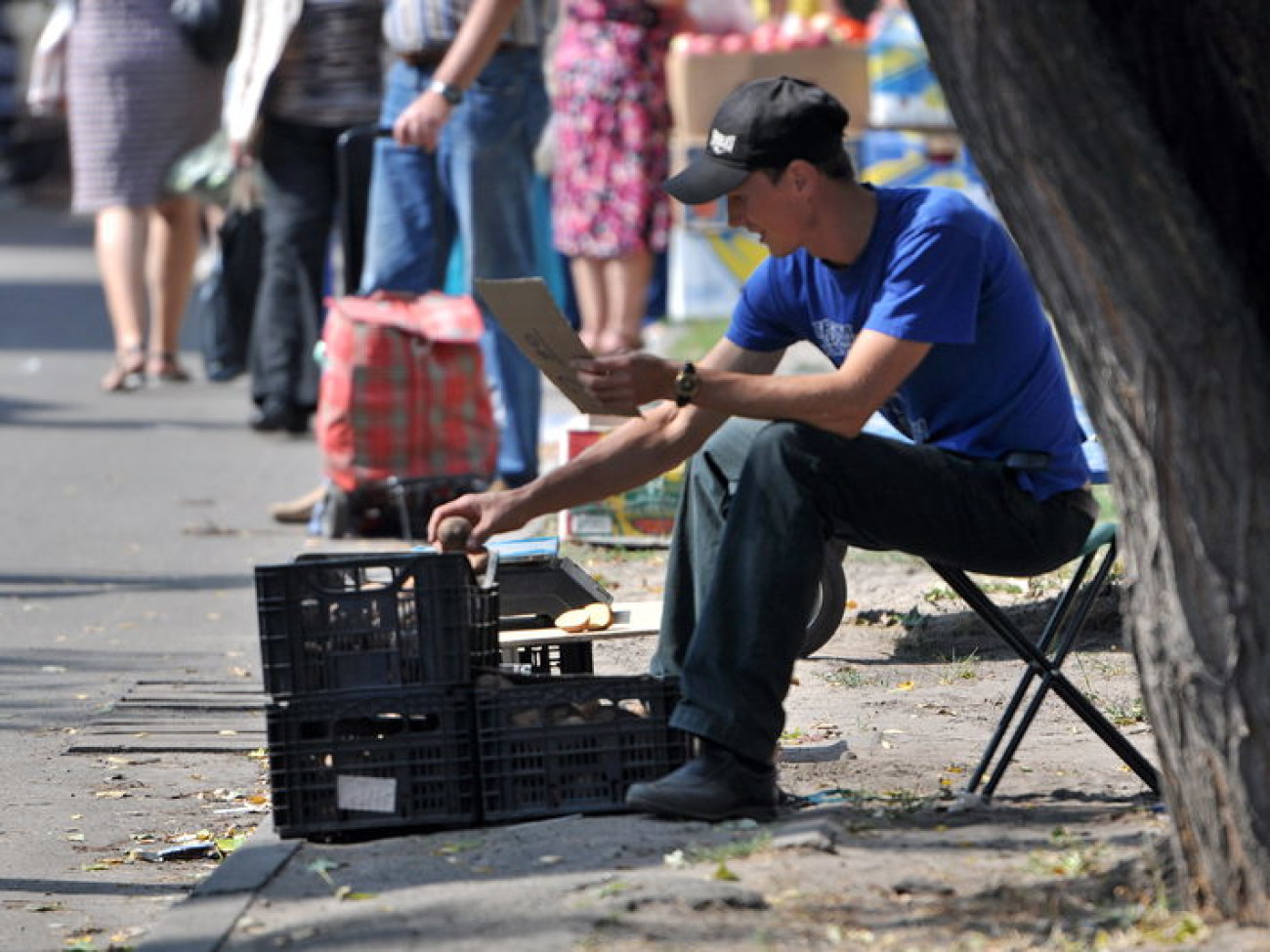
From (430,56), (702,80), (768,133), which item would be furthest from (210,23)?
(768,133)

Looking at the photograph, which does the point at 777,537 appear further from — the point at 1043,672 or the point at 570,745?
the point at 1043,672

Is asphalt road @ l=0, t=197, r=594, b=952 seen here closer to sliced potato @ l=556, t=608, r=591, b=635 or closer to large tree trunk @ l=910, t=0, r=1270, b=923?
sliced potato @ l=556, t=608, r=591, b=635

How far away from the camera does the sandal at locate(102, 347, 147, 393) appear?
462 inches

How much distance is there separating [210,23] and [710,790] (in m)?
7.49

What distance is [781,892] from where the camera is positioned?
3.74 m

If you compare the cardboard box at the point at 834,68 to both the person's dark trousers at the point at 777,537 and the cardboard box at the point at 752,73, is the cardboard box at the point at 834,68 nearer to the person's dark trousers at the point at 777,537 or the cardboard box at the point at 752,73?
the cardboard box at the point at 752,73

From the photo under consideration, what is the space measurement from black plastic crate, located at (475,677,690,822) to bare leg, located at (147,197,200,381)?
24.8 ft

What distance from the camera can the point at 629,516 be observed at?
7535 mm

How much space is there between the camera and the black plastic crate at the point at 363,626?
4.29 meters

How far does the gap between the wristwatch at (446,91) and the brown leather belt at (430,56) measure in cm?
32

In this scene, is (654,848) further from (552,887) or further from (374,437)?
(374,437)

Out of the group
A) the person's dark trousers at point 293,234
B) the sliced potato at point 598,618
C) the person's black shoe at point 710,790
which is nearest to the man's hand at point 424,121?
the person's dark trousers at point 293,234

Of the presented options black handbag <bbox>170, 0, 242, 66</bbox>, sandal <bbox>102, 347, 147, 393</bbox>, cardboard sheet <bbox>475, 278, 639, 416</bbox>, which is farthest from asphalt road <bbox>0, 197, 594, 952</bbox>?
black handbag <bbox>170, 0, 242, 66</bbox>

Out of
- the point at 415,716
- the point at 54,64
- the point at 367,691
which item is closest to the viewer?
the point at 367,691
